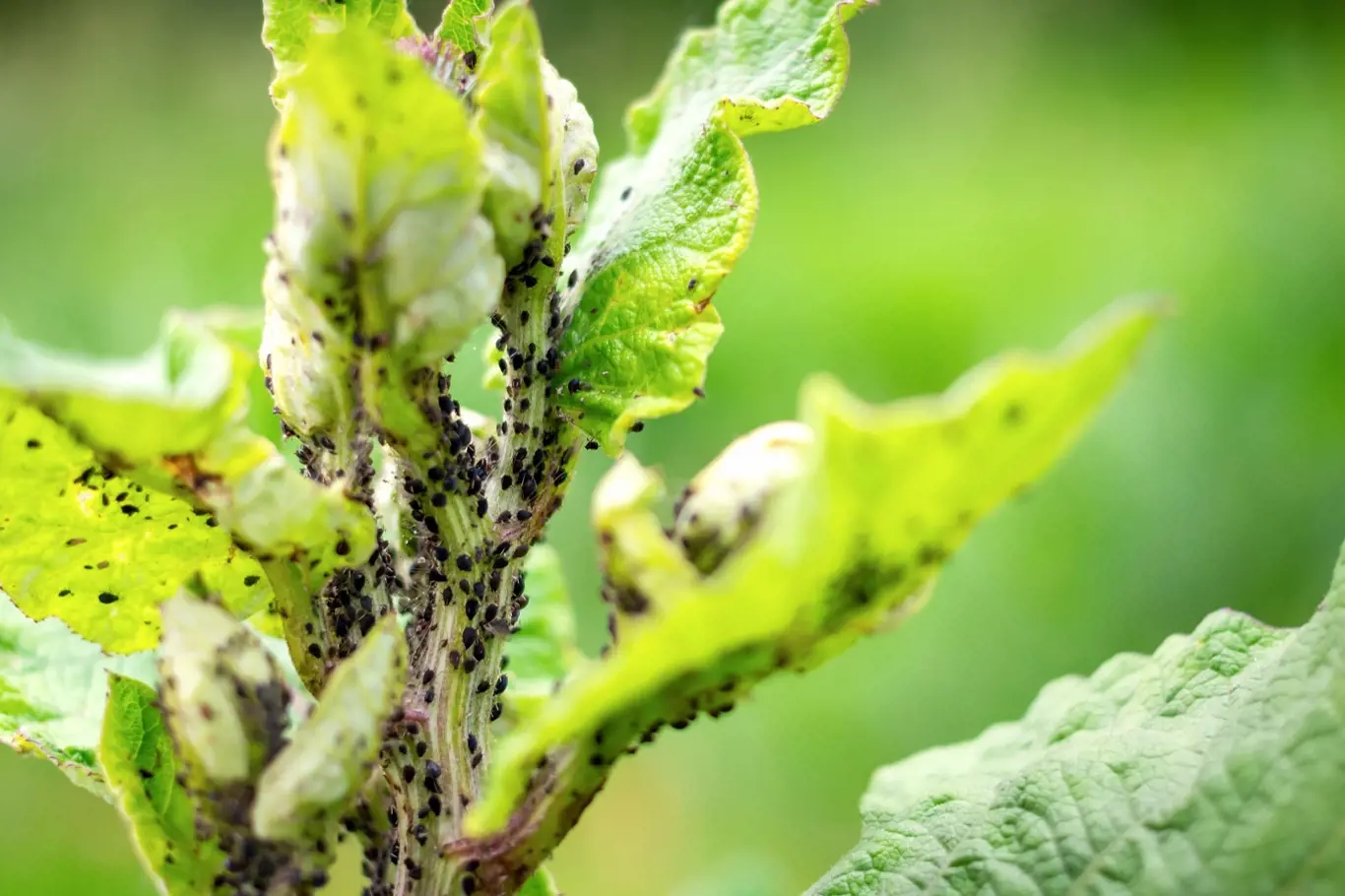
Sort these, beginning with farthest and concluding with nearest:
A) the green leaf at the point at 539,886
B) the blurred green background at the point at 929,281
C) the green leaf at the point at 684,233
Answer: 1. the blurred green background at the point at 929,281
2. the green leaf at the point at 539,886
3. the green leaf at the point at 684,233

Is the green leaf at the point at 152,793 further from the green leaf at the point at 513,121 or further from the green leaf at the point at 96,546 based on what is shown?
the green leaf at the point at 513,121

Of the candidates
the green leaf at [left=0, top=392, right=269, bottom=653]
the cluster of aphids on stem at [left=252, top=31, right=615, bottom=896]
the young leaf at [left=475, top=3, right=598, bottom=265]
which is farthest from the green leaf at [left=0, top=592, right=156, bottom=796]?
the young leaf at [left=475, top=3, right=598, bottom=265]

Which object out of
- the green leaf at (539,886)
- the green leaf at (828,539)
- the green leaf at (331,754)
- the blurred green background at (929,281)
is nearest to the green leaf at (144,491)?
the green leaf at (331,754)

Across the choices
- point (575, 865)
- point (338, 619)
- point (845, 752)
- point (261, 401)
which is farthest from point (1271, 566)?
point (338, 619)

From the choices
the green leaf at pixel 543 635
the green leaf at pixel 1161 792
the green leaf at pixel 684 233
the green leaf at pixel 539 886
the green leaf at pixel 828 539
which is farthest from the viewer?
the green leaf at pixel 543 635

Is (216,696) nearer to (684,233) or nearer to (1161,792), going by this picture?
(684,233)

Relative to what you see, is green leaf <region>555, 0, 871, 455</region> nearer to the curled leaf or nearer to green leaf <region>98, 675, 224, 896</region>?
the curled leaf

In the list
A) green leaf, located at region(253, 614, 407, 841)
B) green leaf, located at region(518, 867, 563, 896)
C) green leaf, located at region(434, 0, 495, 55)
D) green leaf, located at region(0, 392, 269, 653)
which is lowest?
green leaf, located at region(253, 614, 407, 841)
